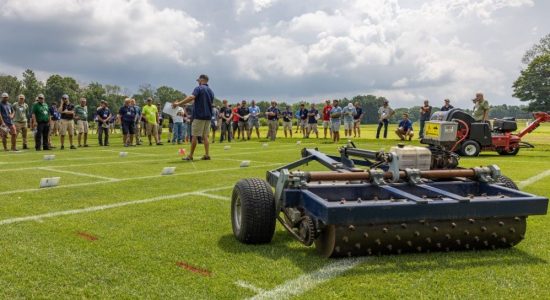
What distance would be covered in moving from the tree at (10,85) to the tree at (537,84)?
10381cm

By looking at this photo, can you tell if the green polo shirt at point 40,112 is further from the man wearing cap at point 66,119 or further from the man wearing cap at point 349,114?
the man wearing cap at point 349,114

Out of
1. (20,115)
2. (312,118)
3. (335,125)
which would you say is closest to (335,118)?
(335,125)

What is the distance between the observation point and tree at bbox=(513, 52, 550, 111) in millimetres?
82750

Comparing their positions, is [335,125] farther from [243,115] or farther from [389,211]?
[389,211]

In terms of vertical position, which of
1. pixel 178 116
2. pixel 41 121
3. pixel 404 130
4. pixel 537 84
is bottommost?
pixel 404 130

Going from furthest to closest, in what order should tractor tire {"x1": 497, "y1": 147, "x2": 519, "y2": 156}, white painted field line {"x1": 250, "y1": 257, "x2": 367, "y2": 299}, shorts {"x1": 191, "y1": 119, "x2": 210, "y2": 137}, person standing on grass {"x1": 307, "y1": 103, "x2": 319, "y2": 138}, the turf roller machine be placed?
1. person standing on grass {"x1": 307, "y1": 103, "x2": 319, "y2": 138}
2. tractor tire {"x1": 497, "y1": 147, "x2": 519, "y2": 156}
3. shorts {"x1": 191, "y1": 119, "x2": 210, "y2": 137}
4. the turf roller machine
5. white painted field line {"x1": 250, "y1": 257, "x2": 367, "y2": 299}

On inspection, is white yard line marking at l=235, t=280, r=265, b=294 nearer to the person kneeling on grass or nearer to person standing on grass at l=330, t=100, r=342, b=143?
person standing on grass at l=330, t=100, r=342, b=143

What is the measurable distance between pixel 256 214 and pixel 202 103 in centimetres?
834

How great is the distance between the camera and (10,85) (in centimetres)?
9944

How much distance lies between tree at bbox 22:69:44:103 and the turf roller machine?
11259 cm

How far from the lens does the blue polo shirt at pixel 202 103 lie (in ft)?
39.5

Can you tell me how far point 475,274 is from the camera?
3467mm

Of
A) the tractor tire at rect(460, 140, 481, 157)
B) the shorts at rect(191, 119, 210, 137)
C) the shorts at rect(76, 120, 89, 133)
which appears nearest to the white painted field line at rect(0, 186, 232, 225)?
the shorts at rect(191, 119, 210, 137)

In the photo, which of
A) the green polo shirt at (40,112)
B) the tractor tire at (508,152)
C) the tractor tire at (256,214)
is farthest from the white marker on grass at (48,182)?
the tractor tire at (508,152)
